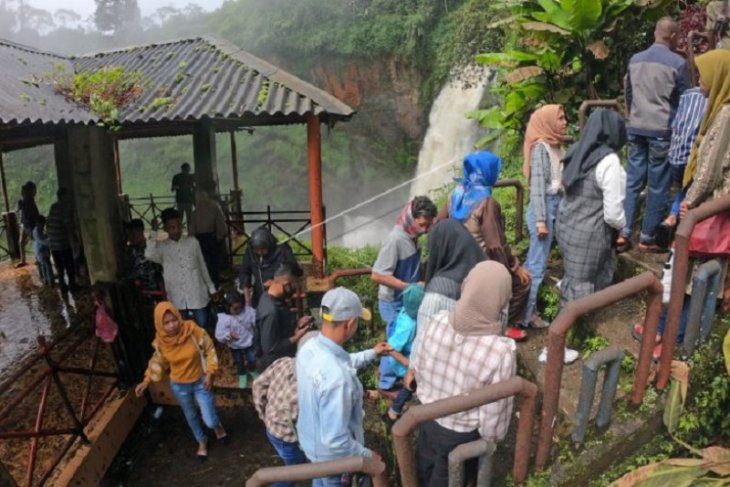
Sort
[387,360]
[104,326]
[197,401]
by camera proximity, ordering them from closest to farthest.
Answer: [387,360] → [197,401] → [104,326]

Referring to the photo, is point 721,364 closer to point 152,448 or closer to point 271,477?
point 271,477

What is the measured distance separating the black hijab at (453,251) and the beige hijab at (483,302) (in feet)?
2.36

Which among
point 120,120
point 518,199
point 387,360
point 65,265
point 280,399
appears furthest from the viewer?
point 65,265

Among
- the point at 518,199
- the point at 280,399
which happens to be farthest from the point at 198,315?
the point at 518,199

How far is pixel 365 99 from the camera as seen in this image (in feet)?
83.5

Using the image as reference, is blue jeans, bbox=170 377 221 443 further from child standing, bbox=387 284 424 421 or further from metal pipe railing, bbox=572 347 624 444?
metal pipe railing, bbox=572 347 624 444

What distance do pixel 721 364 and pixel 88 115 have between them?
21.1ft

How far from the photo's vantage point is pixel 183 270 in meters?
5.60

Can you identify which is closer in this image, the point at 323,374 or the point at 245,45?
the point at 323,374

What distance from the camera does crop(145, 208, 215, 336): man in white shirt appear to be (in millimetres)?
5551

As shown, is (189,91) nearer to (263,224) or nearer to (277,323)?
(263,224)

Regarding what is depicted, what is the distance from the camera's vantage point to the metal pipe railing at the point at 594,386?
98.4 inches

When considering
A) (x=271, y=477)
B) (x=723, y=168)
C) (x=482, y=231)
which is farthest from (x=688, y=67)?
(x=271, y=477)

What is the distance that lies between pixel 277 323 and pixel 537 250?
6.94 feet
